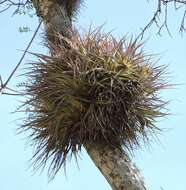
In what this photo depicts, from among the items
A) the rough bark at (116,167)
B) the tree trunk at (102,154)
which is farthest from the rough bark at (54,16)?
the rough bark at (116,167)

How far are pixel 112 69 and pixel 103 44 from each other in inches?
7.1

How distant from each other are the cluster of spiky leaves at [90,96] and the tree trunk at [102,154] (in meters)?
0.08

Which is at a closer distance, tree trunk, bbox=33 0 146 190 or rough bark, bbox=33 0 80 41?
tree trunk, bbox=33 0 146 190

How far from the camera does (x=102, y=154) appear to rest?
12.4 feet

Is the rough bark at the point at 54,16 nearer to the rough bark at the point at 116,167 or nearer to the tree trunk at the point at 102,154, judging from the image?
the tree trunk at the point at 102,154

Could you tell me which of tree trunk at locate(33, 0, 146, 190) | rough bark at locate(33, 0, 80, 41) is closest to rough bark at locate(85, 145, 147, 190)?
tree trunk at locate(33, 0, 146, 190)

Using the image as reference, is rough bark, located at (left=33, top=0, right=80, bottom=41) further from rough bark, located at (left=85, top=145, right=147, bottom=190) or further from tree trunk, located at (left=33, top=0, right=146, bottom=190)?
rough bark, located at (left=85, top=145, right=147, bottom=190)

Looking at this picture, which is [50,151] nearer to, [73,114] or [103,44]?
[73,114]

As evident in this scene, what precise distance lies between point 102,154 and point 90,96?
0.31m

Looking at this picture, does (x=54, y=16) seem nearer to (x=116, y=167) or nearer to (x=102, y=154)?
(x=102, y=154)

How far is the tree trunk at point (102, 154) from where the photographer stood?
140 inches

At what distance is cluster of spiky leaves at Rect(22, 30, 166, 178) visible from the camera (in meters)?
3.90

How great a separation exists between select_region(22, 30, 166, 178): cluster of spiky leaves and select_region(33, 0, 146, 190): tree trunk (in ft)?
0.27

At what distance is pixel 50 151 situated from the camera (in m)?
4.09
